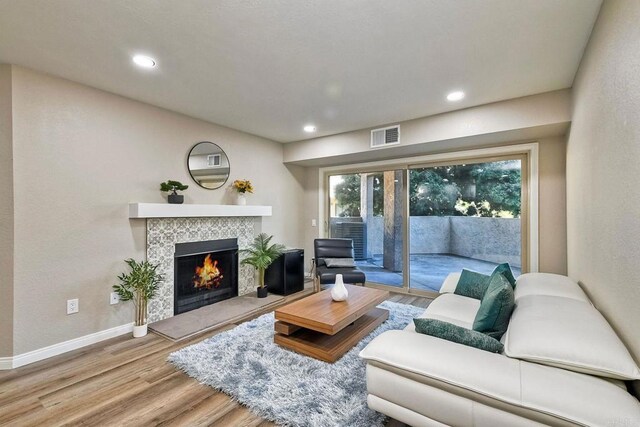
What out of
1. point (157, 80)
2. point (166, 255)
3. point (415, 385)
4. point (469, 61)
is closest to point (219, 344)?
point (166, 255)

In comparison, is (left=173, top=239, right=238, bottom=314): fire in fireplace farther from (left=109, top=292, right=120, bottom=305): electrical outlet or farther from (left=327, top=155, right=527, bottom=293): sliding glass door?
(left=327, top=155, right=527, bottom=293): sliding glass door

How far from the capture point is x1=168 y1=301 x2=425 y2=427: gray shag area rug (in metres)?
1.76

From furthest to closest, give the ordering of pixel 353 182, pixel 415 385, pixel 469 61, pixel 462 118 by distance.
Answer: pixel 353 182 → pixel 462 118 → pixel 469 61 → pixel 415 385

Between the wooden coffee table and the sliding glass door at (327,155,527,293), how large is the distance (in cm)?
174

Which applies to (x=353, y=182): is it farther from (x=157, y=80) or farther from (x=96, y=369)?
(x=96, y=369)

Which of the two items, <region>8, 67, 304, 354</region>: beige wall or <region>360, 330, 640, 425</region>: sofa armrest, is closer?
<region>360, 330, 640, 425</region>: sofa armrest

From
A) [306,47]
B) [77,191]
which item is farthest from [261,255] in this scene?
[306,47]

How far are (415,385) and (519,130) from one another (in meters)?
3.04

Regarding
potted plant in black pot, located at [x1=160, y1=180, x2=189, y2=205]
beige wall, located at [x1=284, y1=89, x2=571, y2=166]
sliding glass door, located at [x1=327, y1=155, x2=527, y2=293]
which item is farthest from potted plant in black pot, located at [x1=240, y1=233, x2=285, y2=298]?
beige wall, located at [x1=284, y1=89, x2=571, y2=166]

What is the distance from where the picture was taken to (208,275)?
3939mm

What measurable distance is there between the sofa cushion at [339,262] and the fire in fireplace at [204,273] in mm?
1418

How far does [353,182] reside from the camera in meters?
5.16

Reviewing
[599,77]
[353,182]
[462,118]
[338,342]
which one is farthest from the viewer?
[353,182]

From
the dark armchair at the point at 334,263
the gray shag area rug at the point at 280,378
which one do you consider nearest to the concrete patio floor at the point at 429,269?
the dark armchair at the point at 334,263
